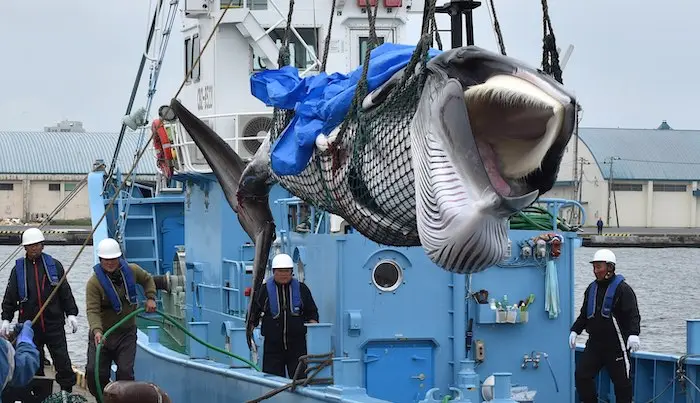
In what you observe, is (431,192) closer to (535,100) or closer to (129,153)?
(535,100)

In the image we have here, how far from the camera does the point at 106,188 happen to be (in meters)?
19.2

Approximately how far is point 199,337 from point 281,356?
46.1 inches

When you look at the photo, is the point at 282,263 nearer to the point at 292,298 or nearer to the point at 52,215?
the point at 292,298

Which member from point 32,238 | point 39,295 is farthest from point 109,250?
point 39,295

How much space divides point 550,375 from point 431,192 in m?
7.98

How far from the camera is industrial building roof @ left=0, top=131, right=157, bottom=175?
6876cm

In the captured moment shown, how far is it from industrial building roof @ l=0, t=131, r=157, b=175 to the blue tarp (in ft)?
196

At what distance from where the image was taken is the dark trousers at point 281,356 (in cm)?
1161

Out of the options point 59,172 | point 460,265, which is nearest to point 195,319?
point 460,265

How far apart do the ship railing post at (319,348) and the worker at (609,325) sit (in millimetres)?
2456

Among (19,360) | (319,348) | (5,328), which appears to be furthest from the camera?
(5,328)

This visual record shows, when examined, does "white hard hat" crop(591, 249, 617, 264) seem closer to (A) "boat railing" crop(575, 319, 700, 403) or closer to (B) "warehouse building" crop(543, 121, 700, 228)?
(A) "boat railing" crop(575, 319, 700, 403)

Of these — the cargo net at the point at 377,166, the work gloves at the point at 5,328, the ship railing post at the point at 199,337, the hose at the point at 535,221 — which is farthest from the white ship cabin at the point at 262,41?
the cargo net at the point at 377,166

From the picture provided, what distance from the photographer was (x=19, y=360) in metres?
7.46
